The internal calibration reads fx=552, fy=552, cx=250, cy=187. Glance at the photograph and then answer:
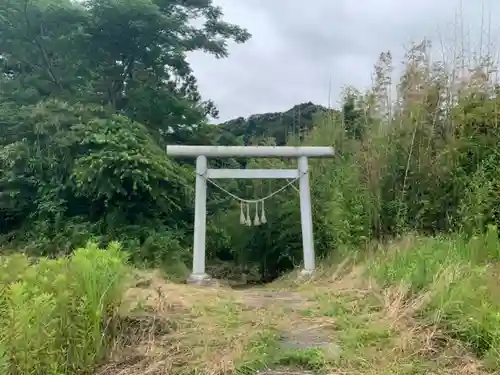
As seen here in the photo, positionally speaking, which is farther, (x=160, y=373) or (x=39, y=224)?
(x=39, y=224)

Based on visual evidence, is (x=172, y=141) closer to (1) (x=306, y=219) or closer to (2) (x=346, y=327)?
(1) (x=306, y=219)

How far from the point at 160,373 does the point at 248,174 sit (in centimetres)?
438

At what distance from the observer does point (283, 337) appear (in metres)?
3.30

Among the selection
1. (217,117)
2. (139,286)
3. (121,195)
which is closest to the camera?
(139,286)

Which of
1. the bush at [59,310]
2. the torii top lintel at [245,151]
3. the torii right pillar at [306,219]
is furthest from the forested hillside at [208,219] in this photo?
the torii top lintel at [245,151]

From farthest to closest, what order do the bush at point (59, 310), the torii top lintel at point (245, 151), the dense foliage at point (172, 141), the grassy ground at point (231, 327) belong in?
the torii top lintel at point (245, 151), the dense foliage at point (172, 141), the grassy ground at point (231, 327), the bush at point (59, 310)

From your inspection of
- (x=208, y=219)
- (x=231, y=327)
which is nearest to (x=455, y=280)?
(x=231, y=327)

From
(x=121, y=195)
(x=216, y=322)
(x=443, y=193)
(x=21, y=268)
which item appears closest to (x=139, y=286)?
(x=216, y=322)

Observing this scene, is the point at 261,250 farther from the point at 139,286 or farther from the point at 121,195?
the point at 139,286

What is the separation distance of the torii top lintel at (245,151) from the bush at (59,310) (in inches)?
141

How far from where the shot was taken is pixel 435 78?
20.2 feet

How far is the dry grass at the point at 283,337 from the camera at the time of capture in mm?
2855

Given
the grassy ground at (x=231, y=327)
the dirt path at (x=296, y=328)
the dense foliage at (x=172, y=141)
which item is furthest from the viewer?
the dense foliage at (x=172, y=141)

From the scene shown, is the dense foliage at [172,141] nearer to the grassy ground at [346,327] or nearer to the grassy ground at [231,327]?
the grassy ground at [346,327]
